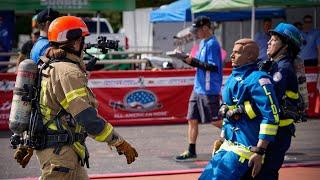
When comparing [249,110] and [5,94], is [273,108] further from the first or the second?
[5,94]

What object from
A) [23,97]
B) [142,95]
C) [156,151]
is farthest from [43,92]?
[142,95]

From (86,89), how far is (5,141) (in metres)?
6.38

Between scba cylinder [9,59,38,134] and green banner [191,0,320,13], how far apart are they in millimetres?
8422

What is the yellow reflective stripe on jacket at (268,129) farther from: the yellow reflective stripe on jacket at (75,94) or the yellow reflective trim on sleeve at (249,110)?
the yellow reflective stripe on jacket at (75,94)

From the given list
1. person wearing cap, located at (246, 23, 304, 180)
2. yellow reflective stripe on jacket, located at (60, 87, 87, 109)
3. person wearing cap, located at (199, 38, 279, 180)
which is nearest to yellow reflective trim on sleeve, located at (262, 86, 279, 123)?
person wearing cap, located at (199, 38, 279, 180)

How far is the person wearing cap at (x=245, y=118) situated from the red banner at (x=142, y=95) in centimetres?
701

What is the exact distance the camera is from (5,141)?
34.5 ft

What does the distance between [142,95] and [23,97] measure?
747 cm

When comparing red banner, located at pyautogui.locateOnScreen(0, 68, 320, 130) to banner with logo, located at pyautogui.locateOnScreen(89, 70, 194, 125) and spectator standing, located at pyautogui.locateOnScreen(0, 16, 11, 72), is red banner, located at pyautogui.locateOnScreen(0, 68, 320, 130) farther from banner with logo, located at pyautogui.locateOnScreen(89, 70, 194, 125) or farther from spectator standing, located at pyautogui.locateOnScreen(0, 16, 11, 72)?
spectator standing, located at pyautogui.locateOnScreen(0, 16, 11, 72)

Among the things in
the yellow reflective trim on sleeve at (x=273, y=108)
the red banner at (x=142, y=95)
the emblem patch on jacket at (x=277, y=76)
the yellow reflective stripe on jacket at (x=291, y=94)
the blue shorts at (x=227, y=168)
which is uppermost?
the emblem patch on jacket at (x=277, y=76)

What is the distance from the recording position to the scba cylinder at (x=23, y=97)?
465 cm

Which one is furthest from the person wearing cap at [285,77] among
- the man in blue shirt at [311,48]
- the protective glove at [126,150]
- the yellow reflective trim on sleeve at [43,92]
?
the man in blue shirt at [311,48]

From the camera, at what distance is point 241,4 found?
13.0m

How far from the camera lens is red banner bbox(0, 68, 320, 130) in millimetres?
11945
